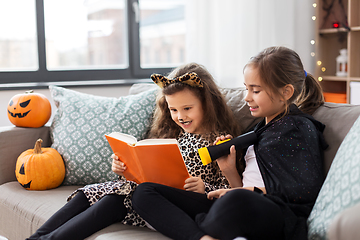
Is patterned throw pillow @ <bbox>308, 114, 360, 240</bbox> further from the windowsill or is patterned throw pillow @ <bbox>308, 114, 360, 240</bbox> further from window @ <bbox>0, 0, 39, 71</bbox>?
window @ <bbox>0, 0, 39, 71</bbox>

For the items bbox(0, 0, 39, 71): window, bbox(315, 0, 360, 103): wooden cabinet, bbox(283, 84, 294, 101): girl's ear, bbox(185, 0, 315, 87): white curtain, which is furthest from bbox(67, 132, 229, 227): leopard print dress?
bbox(315, 0, 360, 103): wooden cabinet

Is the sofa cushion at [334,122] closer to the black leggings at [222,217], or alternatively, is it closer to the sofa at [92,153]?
the sofa at [92,153]

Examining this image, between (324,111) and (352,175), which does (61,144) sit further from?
(352,175)

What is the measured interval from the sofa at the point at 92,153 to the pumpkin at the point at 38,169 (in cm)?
4

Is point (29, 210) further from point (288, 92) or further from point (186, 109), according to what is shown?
point (288, 92)

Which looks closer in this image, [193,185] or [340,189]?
[340,189]

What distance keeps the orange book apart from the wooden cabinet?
6.30 ft

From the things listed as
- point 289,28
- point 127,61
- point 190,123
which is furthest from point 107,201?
point 289,28

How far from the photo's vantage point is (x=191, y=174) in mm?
1391

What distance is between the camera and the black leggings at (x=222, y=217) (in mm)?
937

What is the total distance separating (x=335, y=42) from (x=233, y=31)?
95 centimetres

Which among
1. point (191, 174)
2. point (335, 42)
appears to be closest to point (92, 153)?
point (191, 174)

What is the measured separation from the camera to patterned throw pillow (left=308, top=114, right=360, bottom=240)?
0.79m

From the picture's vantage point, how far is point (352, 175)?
81 centimetres
